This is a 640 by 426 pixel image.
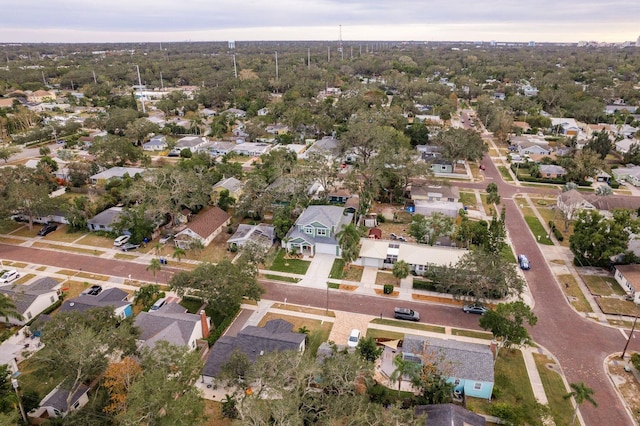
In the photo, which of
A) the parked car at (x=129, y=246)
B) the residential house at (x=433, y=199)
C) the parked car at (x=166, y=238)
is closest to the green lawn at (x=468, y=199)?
the residential house at (x=433, y=199)

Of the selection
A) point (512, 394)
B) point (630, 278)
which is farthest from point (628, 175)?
point (512, 394)

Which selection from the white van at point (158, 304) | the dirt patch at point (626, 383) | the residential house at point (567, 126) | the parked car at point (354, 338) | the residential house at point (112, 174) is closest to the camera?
the dirt patch at point (626, 383)

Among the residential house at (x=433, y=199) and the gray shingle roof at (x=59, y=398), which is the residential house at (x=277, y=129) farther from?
the gray shingle roof at (x=59, y=398)

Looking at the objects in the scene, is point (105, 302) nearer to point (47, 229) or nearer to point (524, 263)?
point (47, 229)

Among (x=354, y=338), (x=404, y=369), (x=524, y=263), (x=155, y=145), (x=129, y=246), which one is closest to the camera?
(x=404, y=369)

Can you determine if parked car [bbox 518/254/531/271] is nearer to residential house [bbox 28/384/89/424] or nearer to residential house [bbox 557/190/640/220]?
residential house [bbox 557/190/640/220]

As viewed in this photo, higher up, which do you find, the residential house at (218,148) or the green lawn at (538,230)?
the residential house at (218,148)
